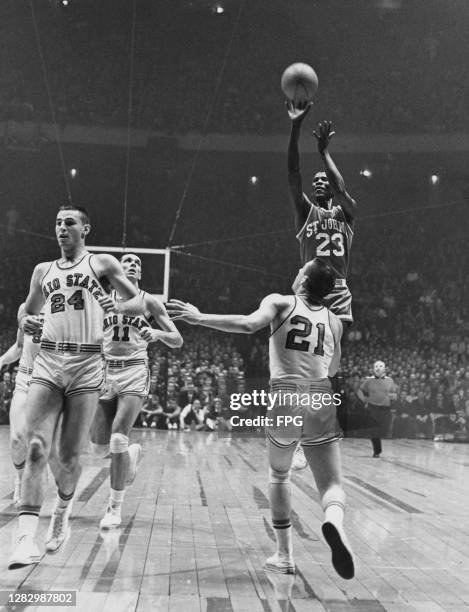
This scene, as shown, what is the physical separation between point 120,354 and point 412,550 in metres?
A: 2.79

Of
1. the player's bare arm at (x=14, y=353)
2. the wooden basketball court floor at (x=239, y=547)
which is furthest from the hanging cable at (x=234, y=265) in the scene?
the player's bare arm at (x=14, y=353)

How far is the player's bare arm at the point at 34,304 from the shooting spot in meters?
4.70

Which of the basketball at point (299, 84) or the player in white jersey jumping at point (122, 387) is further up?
the basketball at point (299, 84)

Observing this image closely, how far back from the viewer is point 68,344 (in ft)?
15.5

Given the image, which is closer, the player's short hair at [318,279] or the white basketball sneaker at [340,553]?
the white basketball sneaker at [340,553]

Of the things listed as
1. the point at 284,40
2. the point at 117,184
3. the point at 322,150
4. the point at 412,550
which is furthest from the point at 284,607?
the point at 117,184

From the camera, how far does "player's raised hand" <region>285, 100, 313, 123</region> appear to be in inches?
241

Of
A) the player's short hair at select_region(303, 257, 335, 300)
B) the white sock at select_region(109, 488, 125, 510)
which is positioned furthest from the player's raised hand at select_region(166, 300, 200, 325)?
the white sock at select_region(109, 488, 125, 510)

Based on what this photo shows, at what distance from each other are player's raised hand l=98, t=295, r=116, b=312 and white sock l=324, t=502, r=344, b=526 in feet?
5.63

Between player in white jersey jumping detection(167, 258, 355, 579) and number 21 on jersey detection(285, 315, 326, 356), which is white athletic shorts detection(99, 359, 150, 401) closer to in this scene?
player in white jersey jumping detection(167, 258, 355, 579)

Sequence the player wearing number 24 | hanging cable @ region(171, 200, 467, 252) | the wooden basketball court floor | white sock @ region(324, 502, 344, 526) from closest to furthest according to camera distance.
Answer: the wooden basketball court floor
white sock @ region(324, 502, 344, 526)
the player wearing number 24
hanging cable @ region(171, 200, 467, 252)

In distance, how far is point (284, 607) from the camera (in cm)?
381

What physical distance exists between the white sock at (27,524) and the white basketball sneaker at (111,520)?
151 centimetres

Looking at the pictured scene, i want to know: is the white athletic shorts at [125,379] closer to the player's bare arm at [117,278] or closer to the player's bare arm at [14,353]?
the player's bare arm at [14,353]
